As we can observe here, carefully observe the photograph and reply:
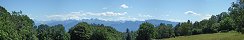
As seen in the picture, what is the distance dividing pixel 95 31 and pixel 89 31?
623 cm

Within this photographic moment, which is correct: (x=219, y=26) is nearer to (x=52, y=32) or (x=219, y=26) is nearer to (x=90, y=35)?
(x=90, y=35)

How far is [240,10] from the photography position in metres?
73.8

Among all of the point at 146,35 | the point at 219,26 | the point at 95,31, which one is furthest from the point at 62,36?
the point at 219,26

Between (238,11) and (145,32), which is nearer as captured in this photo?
(238,11)

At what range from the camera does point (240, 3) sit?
7469 centimetres

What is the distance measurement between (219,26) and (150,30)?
22.5m

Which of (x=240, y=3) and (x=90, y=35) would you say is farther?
(x=90, y=35)

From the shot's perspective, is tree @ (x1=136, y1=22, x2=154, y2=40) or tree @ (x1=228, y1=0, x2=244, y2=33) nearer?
tree @ (x1=228, y1=0, x2=244, y2=33)

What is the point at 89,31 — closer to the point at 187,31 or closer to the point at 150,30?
the point at 150,30

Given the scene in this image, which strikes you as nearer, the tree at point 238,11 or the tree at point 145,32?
the tree at point 238,11

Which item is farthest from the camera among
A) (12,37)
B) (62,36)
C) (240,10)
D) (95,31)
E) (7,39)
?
(62,36)

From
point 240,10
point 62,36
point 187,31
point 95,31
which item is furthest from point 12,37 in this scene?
point 187,31

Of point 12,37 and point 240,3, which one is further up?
point 240,3

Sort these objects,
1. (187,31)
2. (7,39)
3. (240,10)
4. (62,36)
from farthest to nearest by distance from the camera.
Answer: (187,31)
(62,36)
(240,10)
(7,39)
